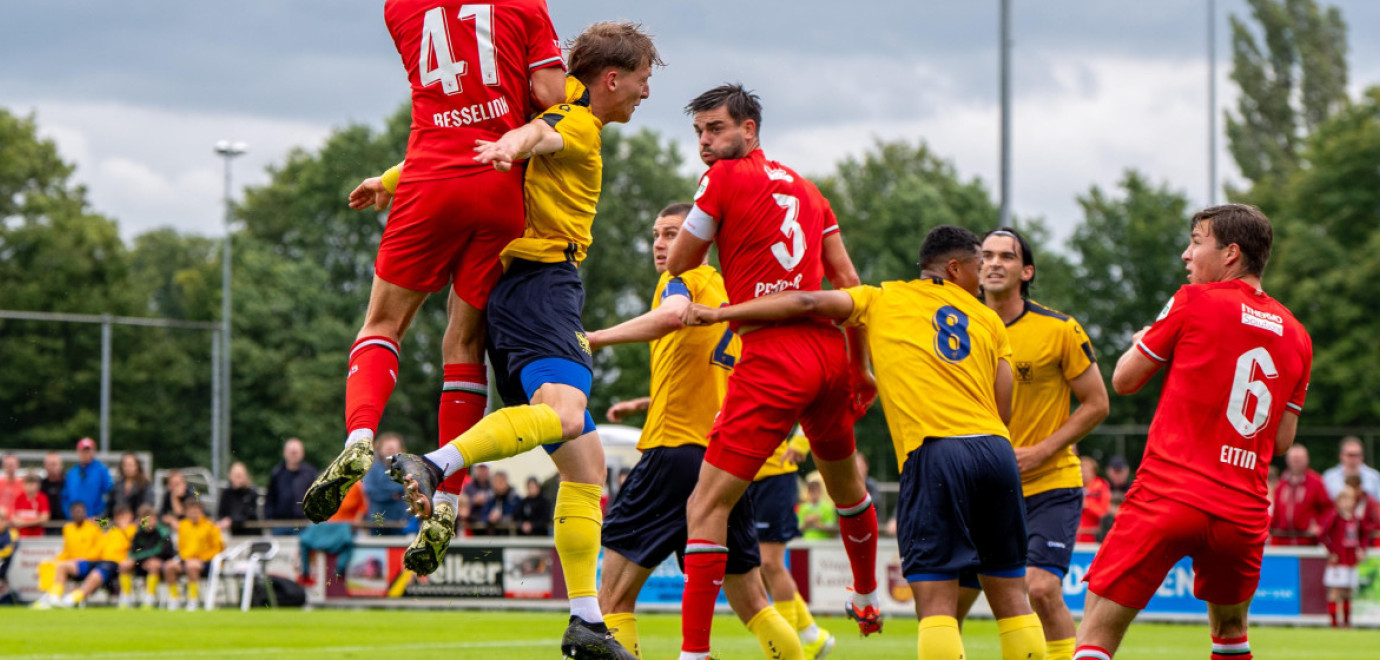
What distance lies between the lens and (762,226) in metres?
7.43

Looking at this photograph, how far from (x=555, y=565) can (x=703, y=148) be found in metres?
12.9

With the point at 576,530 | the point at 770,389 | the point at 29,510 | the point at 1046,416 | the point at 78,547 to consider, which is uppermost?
the point at 770,389

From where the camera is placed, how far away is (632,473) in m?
8.40

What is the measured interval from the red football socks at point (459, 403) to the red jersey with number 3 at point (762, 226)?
4.73 ft

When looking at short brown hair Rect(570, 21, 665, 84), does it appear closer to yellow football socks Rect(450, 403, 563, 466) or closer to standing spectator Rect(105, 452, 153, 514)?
yellow football socks Rect(450, 403, 563, 466)

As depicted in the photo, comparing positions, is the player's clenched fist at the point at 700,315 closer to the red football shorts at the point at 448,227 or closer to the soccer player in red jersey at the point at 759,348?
the soccer player in red jersey at the point at 759,348

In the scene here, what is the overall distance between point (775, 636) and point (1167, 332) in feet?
9.30

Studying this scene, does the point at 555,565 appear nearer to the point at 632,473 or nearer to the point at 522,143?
the point at 632,473

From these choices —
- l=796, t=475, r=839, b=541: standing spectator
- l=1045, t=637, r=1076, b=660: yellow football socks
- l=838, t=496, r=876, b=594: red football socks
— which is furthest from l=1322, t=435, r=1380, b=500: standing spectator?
l=838, t=496, r=876, b=594: red football socks

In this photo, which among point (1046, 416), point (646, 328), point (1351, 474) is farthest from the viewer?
point (1351, 474)

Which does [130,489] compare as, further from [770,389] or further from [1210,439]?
[1210,439]

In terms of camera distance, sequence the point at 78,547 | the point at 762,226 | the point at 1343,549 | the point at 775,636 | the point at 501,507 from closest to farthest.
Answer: the point at 762,226, the point at 775,636, the point at 1343,549, the point at 78,547, the point at 501,507

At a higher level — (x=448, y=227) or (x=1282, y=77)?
(x=1282, y=77)

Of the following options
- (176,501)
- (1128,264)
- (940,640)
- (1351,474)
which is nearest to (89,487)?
(176,501)
